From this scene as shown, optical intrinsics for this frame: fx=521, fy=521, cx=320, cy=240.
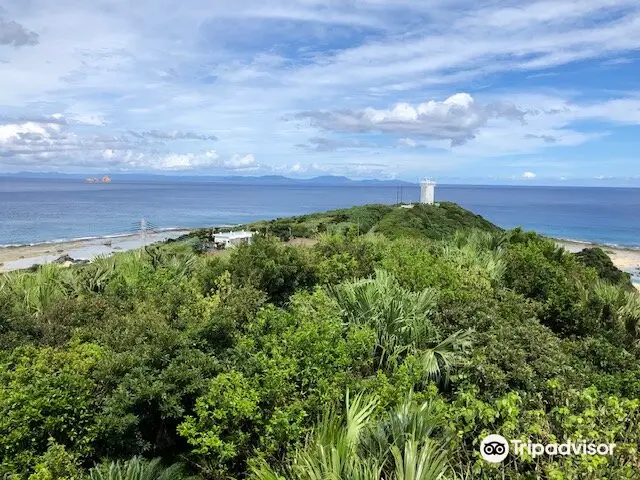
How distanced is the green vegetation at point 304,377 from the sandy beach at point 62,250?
110 ft

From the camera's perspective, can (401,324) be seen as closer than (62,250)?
Yes

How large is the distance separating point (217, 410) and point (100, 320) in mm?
4040

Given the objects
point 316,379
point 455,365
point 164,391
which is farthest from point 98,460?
point 455,365

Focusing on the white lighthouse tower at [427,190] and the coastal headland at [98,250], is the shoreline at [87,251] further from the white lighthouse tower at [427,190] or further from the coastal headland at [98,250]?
the white lighthouse tower at [427,190]

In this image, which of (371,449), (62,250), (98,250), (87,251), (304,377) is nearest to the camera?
(371,449)

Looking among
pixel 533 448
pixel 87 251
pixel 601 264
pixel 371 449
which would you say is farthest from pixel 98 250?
pixel 533 448

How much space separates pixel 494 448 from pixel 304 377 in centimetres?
230

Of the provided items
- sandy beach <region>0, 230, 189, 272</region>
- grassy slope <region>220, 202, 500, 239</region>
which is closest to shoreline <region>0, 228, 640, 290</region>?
sandy beach <region>0, 230, 189, 272</region>

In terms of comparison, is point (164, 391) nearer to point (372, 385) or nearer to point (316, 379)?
point (316, 379)

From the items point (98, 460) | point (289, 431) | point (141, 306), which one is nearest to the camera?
point (289, 431)

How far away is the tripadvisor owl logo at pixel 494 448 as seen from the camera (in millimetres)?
4637

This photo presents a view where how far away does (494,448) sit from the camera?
4719mm

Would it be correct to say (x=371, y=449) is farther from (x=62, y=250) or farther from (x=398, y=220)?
(x=62, y=250)

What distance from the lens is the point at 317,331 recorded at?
663 centimetres
